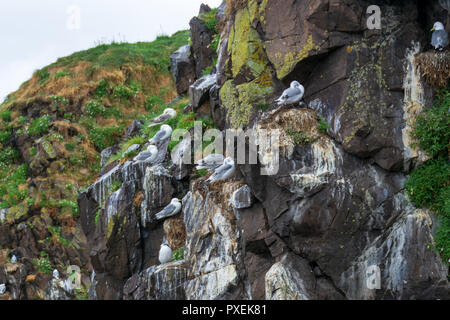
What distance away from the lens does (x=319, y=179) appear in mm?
9602

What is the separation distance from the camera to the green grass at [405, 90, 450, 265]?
907 centimetres

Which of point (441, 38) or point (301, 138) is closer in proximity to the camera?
point (441, 38)

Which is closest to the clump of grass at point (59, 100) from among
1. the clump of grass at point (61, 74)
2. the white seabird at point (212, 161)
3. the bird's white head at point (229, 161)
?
the clump of grass at point (61, 74)

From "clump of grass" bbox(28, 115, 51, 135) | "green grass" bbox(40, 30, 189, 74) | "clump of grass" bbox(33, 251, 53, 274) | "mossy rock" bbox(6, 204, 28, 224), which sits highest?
"green grass" bbox(40, 30, 189, 74)

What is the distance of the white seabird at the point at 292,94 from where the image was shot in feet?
33.4

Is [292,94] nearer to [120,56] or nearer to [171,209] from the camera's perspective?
[171,209]

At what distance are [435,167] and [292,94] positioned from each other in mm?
3038

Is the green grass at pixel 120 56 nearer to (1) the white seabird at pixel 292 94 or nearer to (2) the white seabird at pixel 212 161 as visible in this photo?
(2) the white seabird at pixel 212 161

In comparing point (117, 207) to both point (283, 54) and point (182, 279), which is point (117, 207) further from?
point (283, 54)

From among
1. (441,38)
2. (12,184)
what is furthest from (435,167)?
(12,184)

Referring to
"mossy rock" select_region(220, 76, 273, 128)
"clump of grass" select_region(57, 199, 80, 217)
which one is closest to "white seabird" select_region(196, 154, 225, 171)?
"mossy rock" select_region(220, 76, 273, 128)

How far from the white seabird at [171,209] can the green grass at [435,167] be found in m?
5.35

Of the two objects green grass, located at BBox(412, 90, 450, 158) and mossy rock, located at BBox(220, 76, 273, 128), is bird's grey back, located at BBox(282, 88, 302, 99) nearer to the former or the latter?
mossy rock, located at BBox(220, 76, 273, 128)

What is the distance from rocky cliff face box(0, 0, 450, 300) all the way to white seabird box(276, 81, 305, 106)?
0.28 metres
